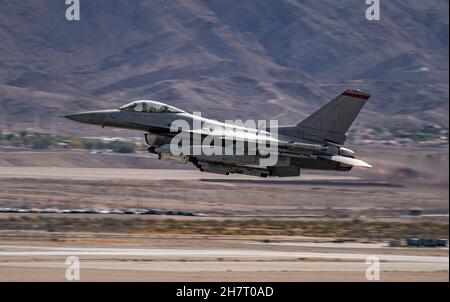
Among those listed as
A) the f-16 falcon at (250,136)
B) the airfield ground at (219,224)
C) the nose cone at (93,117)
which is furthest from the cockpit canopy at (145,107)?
the airfield ground at (219,224)

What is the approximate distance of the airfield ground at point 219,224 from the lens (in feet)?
115

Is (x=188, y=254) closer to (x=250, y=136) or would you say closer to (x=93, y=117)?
(x=250, y=136)

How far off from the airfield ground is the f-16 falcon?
12.8 feet

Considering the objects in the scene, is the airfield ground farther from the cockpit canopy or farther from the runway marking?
the cockpit canopy

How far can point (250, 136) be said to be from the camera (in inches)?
1462

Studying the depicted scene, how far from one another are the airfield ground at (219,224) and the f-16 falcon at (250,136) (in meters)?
3.89

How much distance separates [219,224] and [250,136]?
60.4 feet

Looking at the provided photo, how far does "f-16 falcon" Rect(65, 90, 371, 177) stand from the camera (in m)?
36.5

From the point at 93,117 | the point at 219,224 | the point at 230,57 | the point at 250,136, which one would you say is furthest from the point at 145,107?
the point at 230,57

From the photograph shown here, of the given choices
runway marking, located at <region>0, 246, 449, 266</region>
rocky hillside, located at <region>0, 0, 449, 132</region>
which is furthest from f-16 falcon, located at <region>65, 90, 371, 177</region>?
rocky hillside, located at <region>0, 0, 449, 132</region>

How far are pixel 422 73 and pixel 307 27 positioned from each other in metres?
23.1

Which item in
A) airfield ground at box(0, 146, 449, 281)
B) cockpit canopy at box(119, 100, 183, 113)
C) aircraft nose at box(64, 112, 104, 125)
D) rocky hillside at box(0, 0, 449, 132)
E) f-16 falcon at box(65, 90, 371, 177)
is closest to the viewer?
airfield ground at box(0, 146, 449, 281)

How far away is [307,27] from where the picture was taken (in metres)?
173

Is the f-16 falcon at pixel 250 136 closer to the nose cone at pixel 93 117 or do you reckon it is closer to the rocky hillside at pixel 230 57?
the nose cone at pixel 93 117
